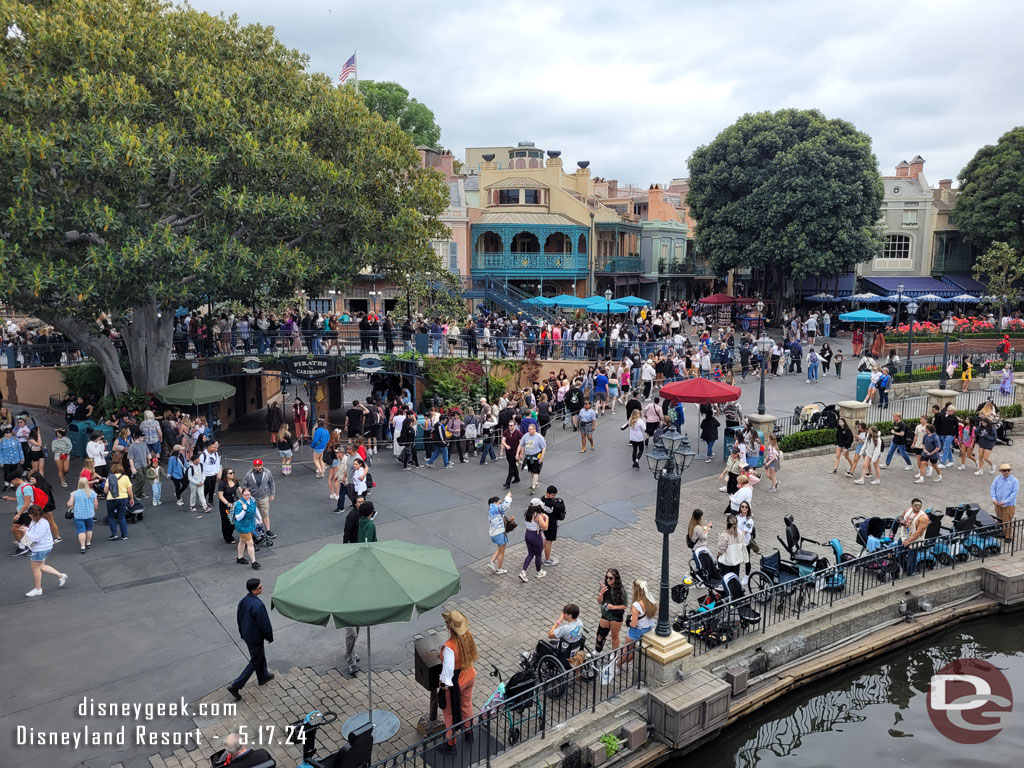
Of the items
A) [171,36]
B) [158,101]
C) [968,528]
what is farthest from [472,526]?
[171,36]

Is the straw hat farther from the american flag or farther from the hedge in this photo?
the american flag

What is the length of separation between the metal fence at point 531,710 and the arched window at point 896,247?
47.9m

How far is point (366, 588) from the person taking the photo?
770 centimetres

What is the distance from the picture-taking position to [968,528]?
13.6 meters

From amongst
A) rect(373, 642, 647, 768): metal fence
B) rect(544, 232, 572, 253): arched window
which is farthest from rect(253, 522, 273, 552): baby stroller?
rect(544, 232, 572, 253): arched window

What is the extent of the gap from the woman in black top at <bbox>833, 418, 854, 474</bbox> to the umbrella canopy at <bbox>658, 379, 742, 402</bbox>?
2.85 metres

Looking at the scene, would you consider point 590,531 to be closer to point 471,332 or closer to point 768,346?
point 471,332

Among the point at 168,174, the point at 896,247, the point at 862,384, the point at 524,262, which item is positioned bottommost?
the point at 862,384

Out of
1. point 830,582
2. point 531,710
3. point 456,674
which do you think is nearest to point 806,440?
point 830,582

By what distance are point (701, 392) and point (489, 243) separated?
29088 millimetres

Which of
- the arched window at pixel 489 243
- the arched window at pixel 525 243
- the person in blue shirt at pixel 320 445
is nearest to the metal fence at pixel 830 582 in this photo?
the person in blue shirt at pixel 320 445

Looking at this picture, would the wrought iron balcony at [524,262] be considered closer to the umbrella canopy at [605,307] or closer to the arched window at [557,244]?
the arched window at [557,244]

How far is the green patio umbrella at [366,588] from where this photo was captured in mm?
7504

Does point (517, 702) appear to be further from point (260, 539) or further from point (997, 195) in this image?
point (997, 195)
